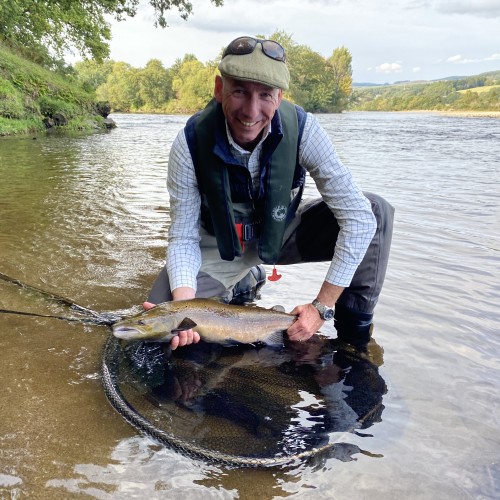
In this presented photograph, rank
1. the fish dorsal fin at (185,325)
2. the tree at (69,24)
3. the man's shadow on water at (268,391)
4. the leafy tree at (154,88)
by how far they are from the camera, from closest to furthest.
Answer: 1. the man's shadow on water at (268,391)
2. the fish dorsal fin at (185,325)
3. the tree at (69,24)
4. the leafy tree at (154,88)

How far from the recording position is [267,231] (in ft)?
10.3

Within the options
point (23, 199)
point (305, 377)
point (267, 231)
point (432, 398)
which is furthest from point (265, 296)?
point (23, 199)

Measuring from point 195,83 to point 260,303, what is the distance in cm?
11634

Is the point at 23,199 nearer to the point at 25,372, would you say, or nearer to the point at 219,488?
the point at 25,372

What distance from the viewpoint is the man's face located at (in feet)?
8.67

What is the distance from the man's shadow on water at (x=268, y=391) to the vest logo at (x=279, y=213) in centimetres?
81

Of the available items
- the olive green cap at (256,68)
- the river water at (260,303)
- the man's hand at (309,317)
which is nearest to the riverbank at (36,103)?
the river water at (260,303)

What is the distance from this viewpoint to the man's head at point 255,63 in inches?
101

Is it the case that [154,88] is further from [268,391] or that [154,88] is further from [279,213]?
[268,391]

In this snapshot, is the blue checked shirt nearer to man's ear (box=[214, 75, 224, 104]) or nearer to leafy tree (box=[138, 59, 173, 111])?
man's ear (box=[214, 75, 224, 104])

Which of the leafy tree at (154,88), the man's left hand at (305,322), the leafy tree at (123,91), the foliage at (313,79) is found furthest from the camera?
the leafy tree at (154,88)

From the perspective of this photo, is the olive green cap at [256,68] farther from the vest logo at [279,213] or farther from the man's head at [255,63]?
the vest logo at [279,213]

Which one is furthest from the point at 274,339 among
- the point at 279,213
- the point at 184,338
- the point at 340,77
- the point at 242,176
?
the point at 340,77

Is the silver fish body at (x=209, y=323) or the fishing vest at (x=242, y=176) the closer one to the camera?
the silver fish body at (x=209, y=323)
